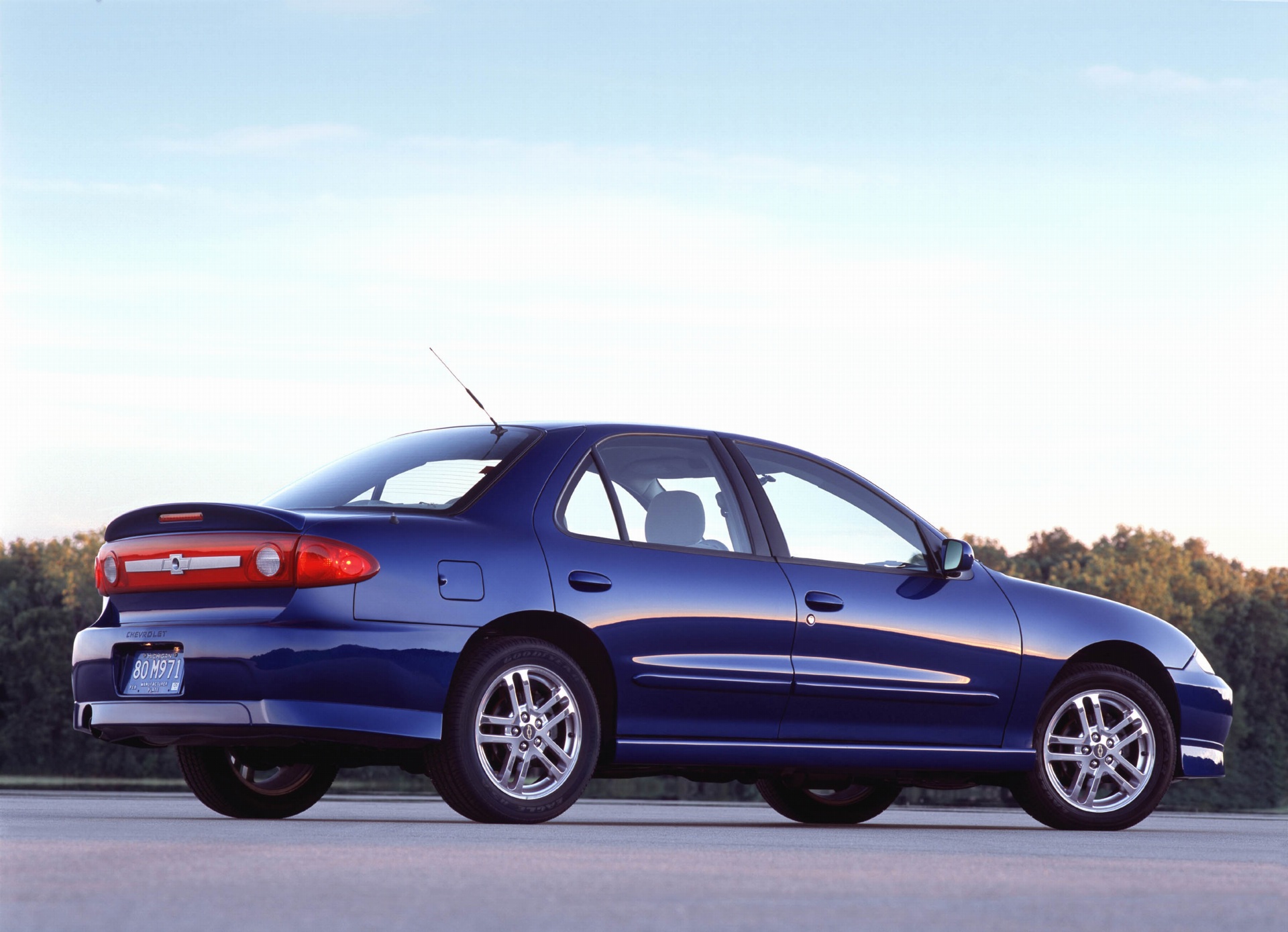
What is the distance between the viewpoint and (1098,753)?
359 inches

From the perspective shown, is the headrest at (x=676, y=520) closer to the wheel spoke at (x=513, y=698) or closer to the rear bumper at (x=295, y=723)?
the wheel spoke at (x=513, y=698)

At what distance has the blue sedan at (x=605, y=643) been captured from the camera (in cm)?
711

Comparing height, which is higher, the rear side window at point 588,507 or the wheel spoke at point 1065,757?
the rear side window at point 588,507

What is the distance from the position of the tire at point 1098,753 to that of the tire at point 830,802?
1017mm

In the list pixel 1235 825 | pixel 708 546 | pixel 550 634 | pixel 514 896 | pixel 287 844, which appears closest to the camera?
pixel 514 896

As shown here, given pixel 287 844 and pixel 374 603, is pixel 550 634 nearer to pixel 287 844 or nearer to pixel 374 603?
pixel 374 603

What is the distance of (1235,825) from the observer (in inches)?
416

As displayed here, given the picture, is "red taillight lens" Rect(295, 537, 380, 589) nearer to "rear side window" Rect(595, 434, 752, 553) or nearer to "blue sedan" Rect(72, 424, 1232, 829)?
"blue sedan" Rect(72, 424, 1232, 829)

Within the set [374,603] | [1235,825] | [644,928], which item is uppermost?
[374,603]

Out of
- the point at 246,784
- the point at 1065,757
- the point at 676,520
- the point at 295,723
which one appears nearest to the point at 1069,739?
the point at 1065,757

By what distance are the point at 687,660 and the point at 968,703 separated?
1.58 metres

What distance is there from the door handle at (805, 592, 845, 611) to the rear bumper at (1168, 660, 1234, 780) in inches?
78.4

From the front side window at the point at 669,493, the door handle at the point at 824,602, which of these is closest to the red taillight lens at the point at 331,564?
the front side window at the point at 669,493

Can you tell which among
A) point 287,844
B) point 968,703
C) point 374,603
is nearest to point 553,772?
point 374,603
